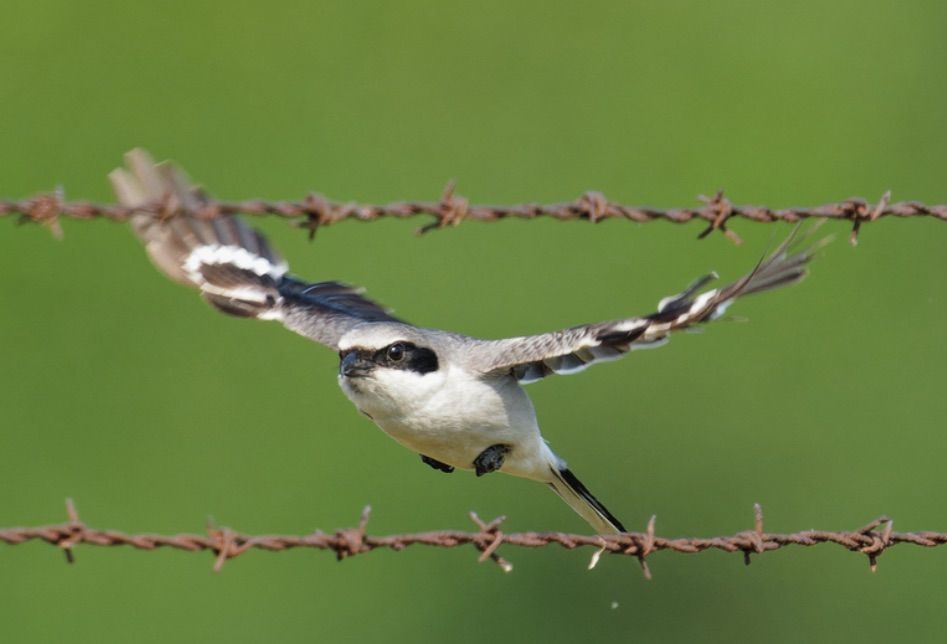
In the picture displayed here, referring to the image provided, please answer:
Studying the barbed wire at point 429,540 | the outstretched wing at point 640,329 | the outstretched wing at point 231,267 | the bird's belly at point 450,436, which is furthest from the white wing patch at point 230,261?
the barbed wire at point 429,540

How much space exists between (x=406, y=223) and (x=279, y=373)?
1.26 metres

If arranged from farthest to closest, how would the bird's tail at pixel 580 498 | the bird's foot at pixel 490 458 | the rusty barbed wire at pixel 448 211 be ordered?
the bird's tail at pixel 580 498, the bird's foot at pixel 490 458, the rusty barbed wire at pixel 448 211

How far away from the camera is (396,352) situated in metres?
5.16

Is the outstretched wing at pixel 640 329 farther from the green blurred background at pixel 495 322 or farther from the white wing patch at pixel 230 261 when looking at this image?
the green blurred background at pixel 495 322

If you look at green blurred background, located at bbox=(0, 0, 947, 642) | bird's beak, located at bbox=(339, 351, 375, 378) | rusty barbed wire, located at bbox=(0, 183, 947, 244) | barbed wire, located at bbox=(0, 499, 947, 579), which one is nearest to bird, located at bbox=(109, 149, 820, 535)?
bird's beak, located at bbox=(339, 351, 375, 378)

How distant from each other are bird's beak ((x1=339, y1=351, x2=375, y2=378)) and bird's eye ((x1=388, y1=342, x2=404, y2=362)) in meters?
0.07

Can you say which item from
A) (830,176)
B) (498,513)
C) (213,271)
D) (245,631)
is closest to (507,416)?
(213,271)

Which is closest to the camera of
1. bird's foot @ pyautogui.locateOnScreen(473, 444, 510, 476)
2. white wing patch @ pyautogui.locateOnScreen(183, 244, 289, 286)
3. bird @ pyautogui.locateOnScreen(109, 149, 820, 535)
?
bird @ pyautogui.locateOnScreen(109, 149, 820, 535)

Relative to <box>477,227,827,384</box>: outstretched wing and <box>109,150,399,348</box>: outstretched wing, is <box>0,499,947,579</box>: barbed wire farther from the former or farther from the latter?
<box>109,150,399,348</box>: outstretched wing

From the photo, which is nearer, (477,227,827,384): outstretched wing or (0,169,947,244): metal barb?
(0,169,947,244): metal barb

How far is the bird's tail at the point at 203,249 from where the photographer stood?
5.84 metres

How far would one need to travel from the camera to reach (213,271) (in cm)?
627

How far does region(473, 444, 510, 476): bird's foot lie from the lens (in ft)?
17.3

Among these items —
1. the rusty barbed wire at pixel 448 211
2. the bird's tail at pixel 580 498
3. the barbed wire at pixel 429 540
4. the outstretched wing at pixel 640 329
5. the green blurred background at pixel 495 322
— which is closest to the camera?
the barbed wire at pixel 429 540
